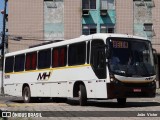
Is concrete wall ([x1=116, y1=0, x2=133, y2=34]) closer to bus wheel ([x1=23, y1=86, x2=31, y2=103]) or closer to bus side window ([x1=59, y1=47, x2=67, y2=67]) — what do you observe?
bus wheel ([x1=23, y1=86, x2=31, y2=103])

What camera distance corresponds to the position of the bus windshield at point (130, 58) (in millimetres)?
19391

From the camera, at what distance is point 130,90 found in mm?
19516

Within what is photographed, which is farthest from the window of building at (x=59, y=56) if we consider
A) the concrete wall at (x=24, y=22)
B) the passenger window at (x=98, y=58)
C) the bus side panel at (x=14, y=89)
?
the concrete wall at (x=24, y=22)

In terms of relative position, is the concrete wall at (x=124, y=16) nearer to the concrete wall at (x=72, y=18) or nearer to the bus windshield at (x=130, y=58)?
the concrete wall at (x=72, y=18)

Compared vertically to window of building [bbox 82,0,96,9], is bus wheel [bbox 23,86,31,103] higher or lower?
lower

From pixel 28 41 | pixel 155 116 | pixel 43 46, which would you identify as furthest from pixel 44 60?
pixel 28 41

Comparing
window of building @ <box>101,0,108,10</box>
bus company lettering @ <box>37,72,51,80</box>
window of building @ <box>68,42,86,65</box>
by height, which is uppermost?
window of building @ <box>101,0,108,10</box>

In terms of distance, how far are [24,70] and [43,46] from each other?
2599mm

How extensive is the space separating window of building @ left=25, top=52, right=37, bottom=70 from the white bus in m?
1.78

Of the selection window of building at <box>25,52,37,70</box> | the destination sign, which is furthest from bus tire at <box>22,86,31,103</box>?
the destination sign

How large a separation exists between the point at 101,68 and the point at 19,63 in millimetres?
9204

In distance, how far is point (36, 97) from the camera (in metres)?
26.3

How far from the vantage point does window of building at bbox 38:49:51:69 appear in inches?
957

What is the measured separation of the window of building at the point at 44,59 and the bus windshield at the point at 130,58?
538 centimetres
